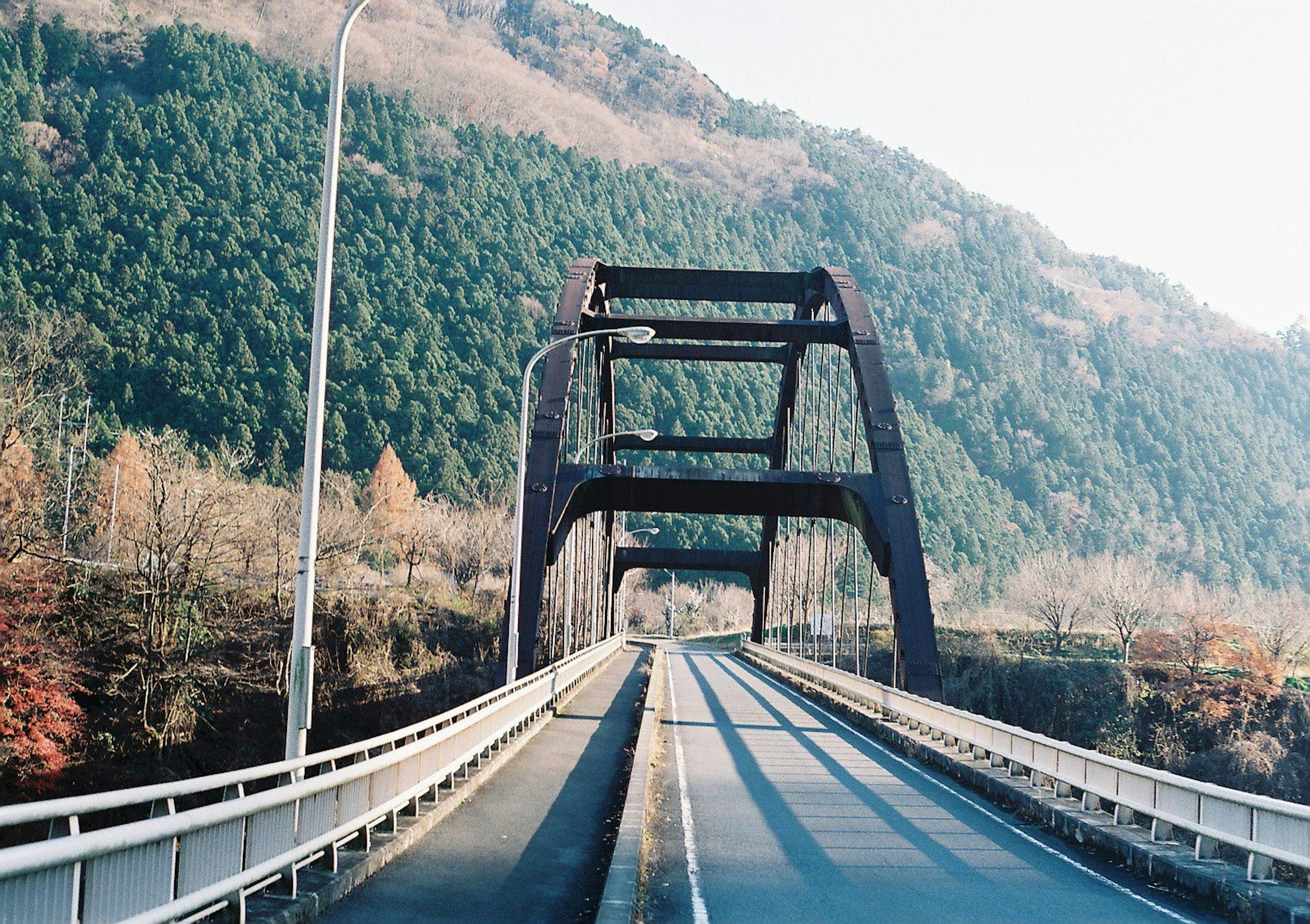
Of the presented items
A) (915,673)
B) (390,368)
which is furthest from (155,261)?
(915,673)

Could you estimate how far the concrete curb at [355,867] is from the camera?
7.68 meters

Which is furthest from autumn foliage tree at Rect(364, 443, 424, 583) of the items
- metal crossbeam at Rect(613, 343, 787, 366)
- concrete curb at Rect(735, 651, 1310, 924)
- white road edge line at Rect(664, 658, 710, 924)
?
concrete curb at Rect(735, 651, 1310, 924)

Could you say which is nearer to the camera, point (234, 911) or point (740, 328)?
point (234, 911)

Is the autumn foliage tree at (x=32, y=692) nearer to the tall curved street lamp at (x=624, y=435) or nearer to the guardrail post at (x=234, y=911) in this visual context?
the tall curved street lamp at (x=624, y=435)

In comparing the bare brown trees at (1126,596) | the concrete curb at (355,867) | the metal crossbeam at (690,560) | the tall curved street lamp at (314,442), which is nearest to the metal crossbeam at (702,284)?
the concrete curb at (355,867)

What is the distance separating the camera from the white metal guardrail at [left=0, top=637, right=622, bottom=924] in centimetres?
522

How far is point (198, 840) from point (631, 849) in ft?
14.1

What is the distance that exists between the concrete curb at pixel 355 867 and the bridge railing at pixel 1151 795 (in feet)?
21.2

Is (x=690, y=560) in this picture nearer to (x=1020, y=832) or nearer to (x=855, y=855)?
(x=1020, y=832)

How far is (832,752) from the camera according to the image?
69.7 feet

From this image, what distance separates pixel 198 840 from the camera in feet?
22.1

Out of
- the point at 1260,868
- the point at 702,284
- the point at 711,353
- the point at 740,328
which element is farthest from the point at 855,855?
the point at 711,353

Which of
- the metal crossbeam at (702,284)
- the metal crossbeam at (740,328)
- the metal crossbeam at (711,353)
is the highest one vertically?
the metal crossbeam at (702,284)

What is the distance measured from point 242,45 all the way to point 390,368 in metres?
58.4
